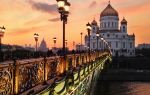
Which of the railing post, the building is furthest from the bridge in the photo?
the building

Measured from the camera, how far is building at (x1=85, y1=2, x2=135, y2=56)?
7269 inches

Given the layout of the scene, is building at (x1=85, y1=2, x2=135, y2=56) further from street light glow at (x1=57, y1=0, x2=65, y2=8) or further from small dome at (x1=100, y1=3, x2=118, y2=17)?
street light glow at (x1=57, y1=0, x2=65, y2=8)

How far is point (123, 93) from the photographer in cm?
6369

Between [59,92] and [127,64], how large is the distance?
394ft

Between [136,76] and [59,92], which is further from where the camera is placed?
[136,76]

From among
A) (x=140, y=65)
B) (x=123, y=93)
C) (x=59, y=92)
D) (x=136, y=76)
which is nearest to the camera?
(x=59, y=92)

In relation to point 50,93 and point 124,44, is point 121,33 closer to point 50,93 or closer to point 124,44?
point 124,44

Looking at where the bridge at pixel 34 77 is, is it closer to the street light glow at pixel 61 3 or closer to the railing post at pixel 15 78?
the railing post at pixel 15 78

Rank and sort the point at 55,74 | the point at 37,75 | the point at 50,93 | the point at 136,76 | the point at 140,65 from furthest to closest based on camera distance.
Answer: the point at 140,65 → the point at 136,76 → the point at 55,74 → the point at 37,75 → the point at 50,93

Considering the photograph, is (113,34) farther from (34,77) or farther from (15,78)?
(15,78)

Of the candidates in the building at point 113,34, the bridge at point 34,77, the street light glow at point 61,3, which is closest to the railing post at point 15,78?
the bridge at point 34,77

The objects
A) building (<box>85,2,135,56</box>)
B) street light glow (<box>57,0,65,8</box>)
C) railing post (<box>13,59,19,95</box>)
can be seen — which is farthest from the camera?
building (<box>85,2,135,56</box>)

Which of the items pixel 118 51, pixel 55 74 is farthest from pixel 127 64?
pixel 55 74

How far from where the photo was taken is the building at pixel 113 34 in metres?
185
